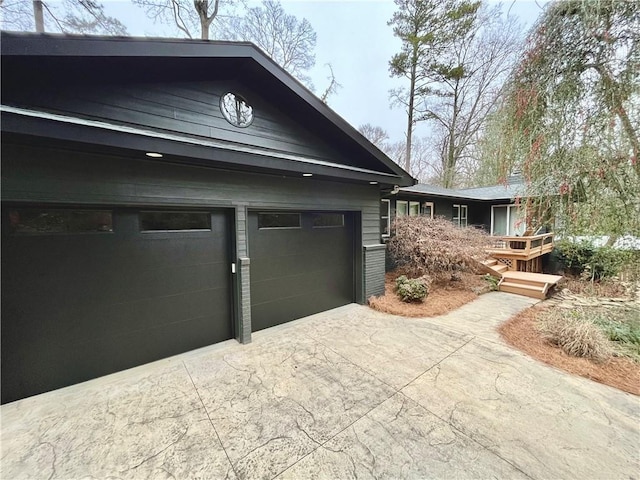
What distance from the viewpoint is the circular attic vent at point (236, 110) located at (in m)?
3.95

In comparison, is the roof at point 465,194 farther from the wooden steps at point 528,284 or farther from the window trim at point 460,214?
the wooden steps at point 528,284

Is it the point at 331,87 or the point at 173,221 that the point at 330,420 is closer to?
the point at 173,221

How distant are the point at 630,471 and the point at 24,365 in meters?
5.46

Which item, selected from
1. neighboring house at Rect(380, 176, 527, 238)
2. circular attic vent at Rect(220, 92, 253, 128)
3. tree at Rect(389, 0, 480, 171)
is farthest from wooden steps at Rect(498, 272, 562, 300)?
tree at Rect(389, 0, 480, 171)

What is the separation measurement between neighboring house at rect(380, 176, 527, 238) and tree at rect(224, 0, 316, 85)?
287 inches

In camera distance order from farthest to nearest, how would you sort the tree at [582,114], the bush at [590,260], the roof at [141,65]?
the bush at [590,260]
the tree at [582,114]
the roof at [141,65]

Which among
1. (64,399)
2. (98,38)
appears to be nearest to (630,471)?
(64,399)

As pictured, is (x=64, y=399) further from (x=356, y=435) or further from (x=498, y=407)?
(x=498, y=407)

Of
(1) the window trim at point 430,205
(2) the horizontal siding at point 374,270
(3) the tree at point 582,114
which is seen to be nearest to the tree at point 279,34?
(1) the window trim at point 430,205

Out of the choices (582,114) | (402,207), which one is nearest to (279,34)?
(402,207)

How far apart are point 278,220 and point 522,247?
834 cm

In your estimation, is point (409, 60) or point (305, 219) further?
point (409, 60)

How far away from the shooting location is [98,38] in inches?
108

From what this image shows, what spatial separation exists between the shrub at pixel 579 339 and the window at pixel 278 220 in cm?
435
